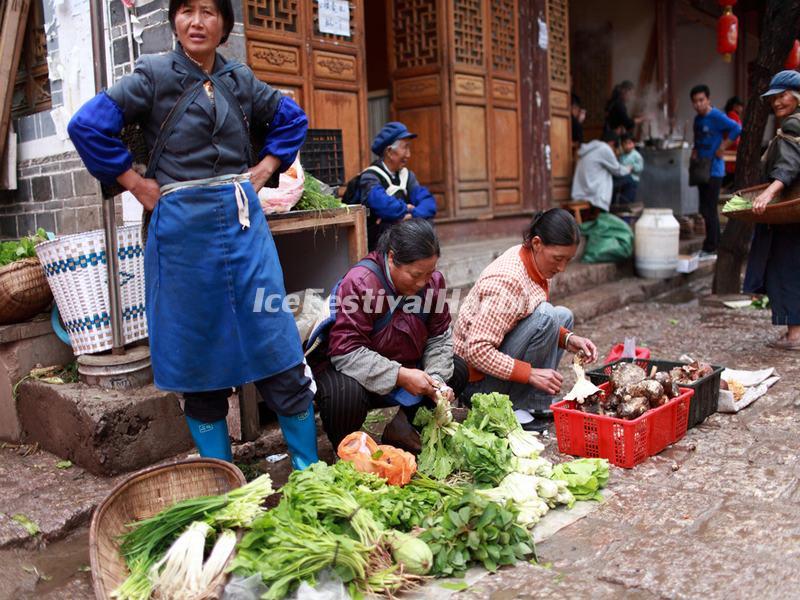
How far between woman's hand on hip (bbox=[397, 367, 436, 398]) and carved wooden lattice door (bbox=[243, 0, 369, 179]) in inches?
130

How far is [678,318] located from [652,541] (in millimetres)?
5219

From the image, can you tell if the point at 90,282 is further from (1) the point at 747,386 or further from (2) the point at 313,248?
(1) the point at 747,386

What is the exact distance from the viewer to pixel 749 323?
24.1 feet

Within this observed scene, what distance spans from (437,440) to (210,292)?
1.28 metres

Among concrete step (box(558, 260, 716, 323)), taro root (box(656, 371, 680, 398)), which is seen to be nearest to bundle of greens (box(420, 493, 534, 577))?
taro root (box(656, 371, 680, 398))

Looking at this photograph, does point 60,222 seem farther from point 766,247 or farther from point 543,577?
point 766,247

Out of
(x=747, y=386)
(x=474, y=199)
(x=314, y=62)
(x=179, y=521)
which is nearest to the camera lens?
(x=179, y=521)

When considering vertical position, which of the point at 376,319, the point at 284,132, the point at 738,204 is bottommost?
the point at 376,319

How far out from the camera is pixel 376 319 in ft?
12.3

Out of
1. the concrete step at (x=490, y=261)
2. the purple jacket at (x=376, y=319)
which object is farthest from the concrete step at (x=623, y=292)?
the purple jacket at (x=376, y=319)

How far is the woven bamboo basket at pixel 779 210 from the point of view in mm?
5387

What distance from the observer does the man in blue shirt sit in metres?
10.2

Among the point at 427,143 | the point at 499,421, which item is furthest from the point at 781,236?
the point at 427,143

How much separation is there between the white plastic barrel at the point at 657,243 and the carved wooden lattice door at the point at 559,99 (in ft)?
4.20
